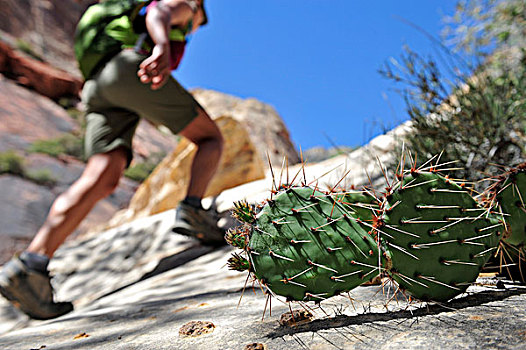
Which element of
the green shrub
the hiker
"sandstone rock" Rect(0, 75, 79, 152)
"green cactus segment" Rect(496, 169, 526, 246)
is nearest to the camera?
"green cactus segment" Rect(496, 169, 526, 246)

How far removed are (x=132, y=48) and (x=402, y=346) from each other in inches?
84.6

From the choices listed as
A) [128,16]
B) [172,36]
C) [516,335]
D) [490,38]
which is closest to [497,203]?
[516,335]

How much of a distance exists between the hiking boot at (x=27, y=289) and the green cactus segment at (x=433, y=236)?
1.74 m

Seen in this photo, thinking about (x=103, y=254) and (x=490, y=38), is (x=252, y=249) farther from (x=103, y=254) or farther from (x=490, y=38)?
(x=490, y=38)

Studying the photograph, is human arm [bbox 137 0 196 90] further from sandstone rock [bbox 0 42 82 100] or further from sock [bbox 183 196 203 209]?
sandstone rock [bbox 0 42 82 100]

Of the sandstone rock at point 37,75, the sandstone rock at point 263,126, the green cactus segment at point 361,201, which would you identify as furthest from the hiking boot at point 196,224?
the sandstone rock at point 37,75

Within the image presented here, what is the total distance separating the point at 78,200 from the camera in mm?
2018

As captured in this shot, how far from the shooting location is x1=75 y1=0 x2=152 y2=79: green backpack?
2.20 meters

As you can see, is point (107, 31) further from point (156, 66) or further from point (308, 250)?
point (308, 250)

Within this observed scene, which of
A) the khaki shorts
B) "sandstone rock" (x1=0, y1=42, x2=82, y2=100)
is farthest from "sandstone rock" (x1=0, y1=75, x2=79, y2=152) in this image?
the khaki shorts

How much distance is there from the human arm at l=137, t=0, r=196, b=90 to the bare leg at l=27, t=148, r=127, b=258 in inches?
23.8

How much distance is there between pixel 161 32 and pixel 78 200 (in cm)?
104

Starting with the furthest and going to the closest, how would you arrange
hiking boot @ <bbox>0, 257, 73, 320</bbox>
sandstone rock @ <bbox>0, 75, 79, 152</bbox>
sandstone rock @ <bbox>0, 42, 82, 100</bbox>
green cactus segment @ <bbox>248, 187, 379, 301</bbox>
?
1. sandstone rock @ <bbox>0, 42, 82, 100</bbox>
2. sandstone rock @ <bbox>0, 75, 79, 152</bbox>
3. hiking boot @ <bbox>0, 257, 73, 320</bbox>
4. green cactus segment @ <bbox>248, 187, 379, 301</bbox>

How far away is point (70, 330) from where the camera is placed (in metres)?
1.34
